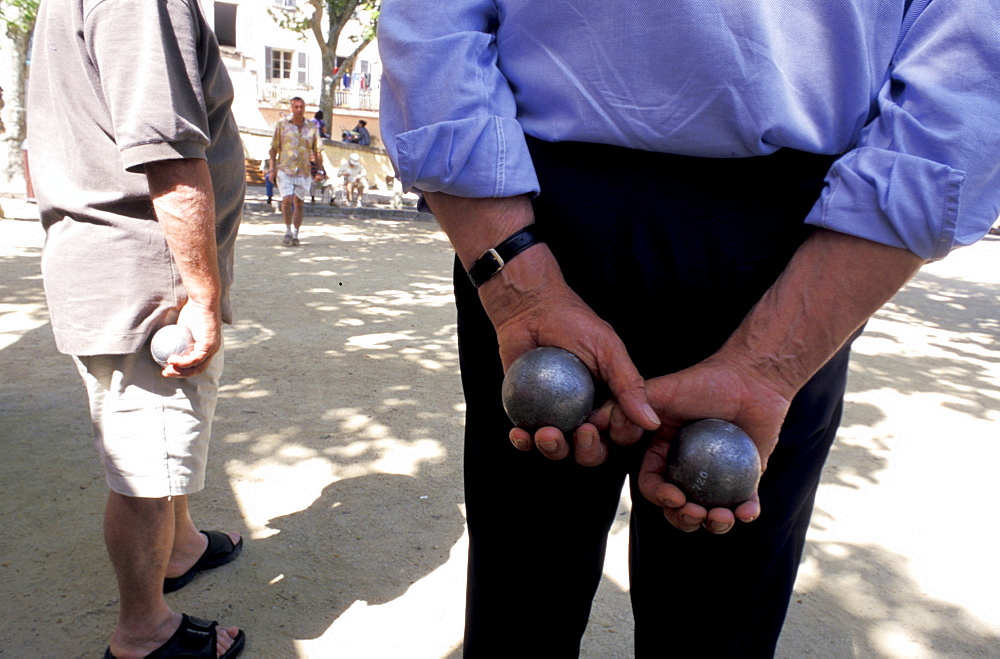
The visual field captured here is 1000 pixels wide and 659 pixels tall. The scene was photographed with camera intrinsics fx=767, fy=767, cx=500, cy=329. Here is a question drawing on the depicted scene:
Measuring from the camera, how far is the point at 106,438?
219 cm

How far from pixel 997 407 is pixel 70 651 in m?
5.91

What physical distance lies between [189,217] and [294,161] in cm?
966

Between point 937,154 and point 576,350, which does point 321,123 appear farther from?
point 937,154

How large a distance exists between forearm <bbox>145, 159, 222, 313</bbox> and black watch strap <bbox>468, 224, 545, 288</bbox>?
98cm

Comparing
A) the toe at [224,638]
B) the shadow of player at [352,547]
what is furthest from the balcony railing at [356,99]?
the toe at [224,638]

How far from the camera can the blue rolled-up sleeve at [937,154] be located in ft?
4.08

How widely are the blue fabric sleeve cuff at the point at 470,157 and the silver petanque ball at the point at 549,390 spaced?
31cm

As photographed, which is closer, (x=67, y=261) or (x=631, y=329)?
(x=631, y=329)

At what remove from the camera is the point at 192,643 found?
238cm

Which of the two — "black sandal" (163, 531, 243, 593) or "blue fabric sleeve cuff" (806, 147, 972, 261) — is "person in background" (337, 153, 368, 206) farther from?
"blue fabric sleeve cuff" (806, 147, 972, 261)

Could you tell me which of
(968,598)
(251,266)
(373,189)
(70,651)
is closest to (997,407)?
(968,598)

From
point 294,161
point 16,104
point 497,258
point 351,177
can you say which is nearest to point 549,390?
point 497,258

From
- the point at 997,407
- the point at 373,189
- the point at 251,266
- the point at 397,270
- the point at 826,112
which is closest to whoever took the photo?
the point at 826,112

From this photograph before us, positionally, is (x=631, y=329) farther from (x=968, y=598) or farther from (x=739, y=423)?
(x=968, y=598)
